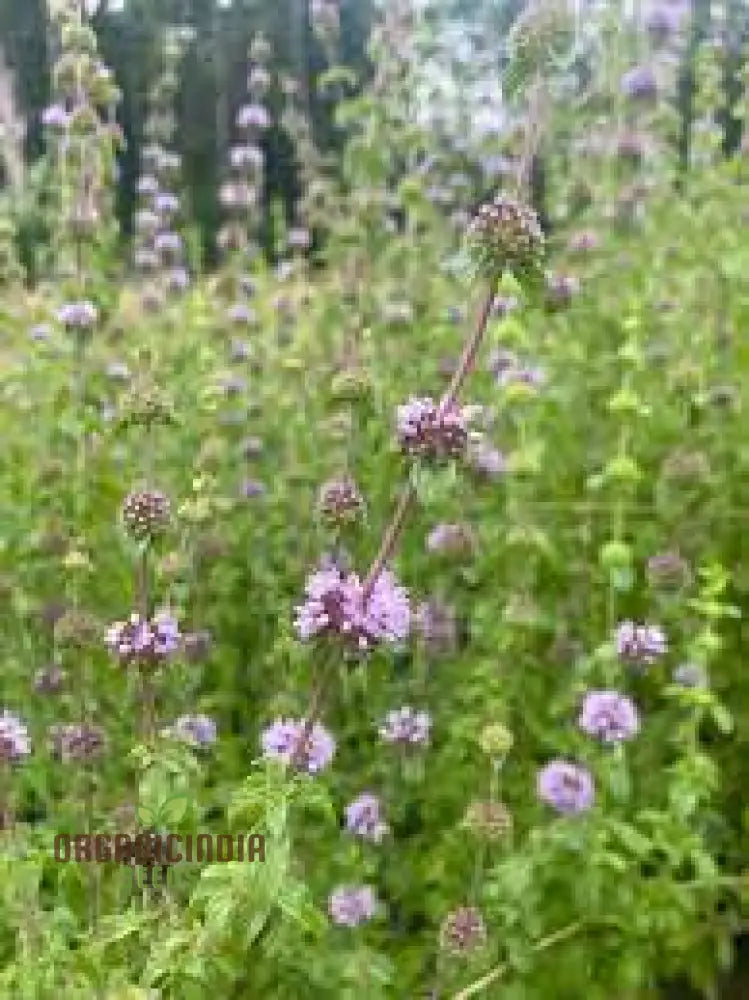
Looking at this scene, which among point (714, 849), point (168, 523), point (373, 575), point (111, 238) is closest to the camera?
point (373, 575)

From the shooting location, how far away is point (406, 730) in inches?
117

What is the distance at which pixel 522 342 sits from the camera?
3.82 meters

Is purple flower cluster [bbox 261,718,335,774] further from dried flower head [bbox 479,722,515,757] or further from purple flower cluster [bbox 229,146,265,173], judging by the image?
purple flower cluster [bbox 229,146,265,173]

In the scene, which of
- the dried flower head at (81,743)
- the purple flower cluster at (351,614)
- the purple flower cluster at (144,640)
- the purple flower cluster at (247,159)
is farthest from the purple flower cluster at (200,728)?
the purple flower cluster at (247,159)

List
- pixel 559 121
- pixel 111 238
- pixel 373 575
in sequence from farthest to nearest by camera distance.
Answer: pixel 559 121
pixel 111 238
pixel 373 575

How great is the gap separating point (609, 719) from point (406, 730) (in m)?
0.41

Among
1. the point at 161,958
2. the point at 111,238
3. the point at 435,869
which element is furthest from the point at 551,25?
the point at 111,238

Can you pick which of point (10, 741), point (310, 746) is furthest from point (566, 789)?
point (10, 741)

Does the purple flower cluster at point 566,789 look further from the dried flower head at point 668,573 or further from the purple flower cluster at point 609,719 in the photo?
the dried flower head at point 668,573

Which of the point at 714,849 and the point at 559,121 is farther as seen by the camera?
the point at 559,121

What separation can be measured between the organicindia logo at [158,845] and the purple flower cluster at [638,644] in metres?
0.94

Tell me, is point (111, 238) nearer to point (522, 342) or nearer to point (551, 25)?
point (522, 342)

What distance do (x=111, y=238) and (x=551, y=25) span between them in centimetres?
254

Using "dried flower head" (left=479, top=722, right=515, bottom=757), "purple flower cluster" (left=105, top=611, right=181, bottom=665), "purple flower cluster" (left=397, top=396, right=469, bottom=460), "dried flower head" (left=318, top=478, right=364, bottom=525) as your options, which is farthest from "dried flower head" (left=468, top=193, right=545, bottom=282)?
"dried flower head" (left=479, top=722, right=515, bottom=757)
